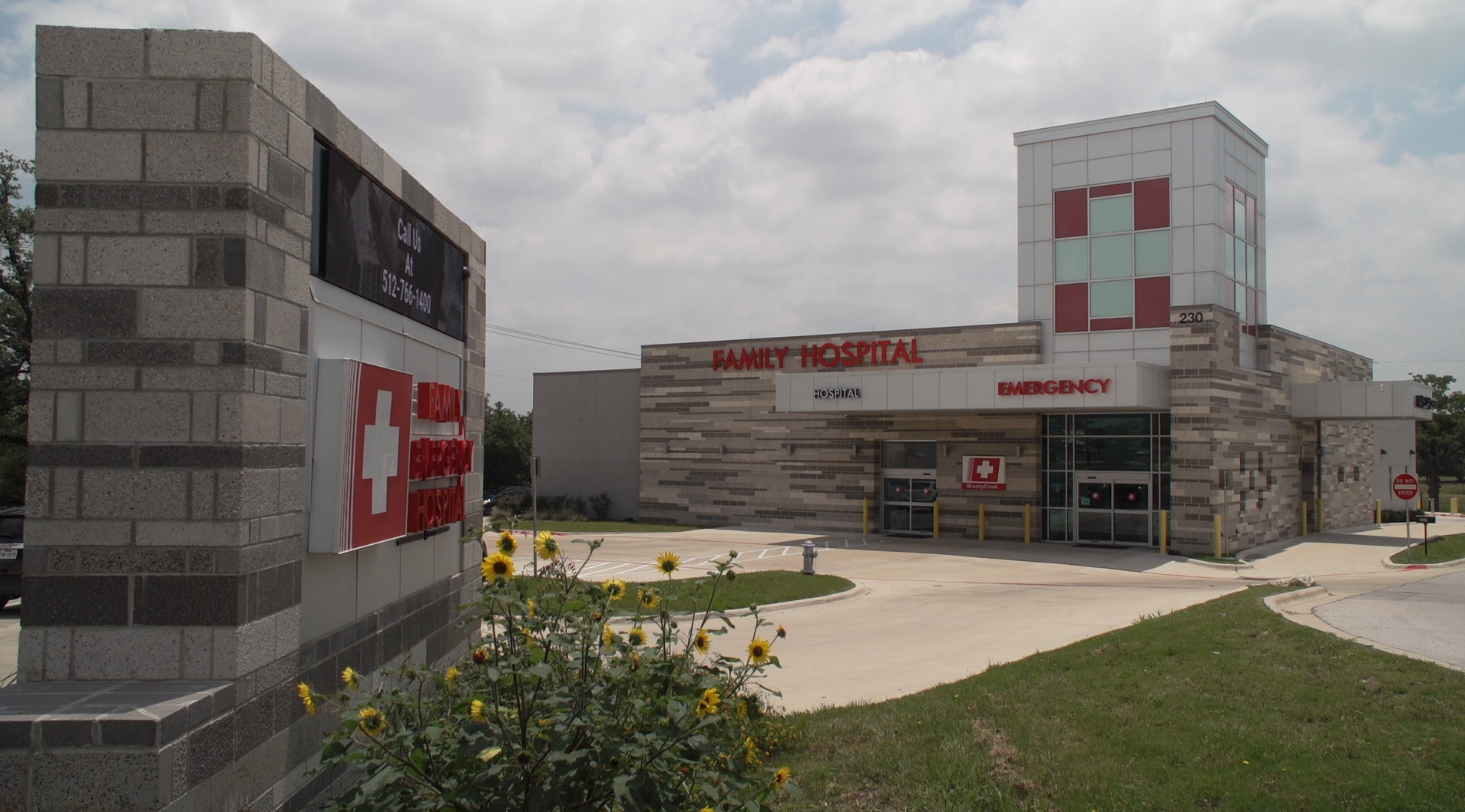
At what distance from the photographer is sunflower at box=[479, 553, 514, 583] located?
445 centimetres

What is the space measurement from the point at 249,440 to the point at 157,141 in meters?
1.62

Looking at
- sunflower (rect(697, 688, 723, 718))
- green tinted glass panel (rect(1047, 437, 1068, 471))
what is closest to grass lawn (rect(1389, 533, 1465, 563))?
green tinted glass panel (rect(1047, 437, 1068, 471))

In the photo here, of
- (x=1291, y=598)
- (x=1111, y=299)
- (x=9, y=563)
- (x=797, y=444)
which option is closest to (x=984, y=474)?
(x=1111, y=299)

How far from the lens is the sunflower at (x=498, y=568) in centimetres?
445

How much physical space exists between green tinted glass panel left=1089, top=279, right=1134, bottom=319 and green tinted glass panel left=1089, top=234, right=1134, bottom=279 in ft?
0.85

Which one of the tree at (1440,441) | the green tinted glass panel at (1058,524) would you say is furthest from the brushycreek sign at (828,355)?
the tree at (1440,441)

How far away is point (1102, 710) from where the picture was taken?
842 cm

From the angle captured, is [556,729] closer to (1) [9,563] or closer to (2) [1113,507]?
(1) [9,563]

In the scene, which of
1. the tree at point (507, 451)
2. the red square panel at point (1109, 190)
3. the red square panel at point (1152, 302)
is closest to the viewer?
the red square panel at point (1152, 302)

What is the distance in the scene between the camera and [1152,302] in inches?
1195

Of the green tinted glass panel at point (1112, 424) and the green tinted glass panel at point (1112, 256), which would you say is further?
the green tinted glass panel at point (1112, 256)

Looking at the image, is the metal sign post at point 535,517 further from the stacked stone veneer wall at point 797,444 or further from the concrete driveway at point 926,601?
the stacked stone veneer wall at point 797,444

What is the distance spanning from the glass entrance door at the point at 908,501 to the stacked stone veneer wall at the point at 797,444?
36 cm

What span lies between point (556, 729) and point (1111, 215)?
30.5m
